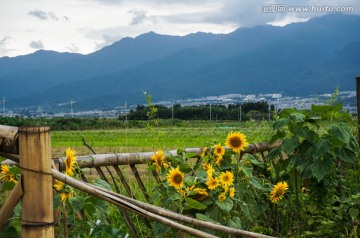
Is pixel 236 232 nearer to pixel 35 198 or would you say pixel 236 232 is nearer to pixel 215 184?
pixel 35 198

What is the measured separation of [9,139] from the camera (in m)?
1.48

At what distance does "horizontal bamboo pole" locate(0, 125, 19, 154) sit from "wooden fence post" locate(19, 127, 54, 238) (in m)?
0.06

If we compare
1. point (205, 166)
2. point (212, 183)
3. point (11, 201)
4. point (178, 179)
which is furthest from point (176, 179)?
point (11, 201)

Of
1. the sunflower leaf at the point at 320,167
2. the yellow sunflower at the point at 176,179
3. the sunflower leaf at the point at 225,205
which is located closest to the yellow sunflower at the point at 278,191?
the sunflower leaf at the point at 320,167

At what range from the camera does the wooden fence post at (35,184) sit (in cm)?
141

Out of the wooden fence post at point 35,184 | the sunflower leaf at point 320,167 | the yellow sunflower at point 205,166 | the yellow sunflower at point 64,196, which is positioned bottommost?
the sunflower leaf at point 320,167

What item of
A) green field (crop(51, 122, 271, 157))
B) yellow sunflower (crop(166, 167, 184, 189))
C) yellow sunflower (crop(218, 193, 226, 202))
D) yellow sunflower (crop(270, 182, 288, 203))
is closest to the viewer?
yellow sunflower (crop(166, 167, 184, 189))

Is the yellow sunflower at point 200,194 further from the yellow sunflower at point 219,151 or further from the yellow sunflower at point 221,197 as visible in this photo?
the yellow sunflower at point 219,151

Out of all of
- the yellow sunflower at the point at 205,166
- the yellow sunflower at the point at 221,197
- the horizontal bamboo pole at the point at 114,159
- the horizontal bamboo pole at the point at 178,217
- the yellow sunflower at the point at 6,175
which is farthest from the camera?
the horizontal bamboo pole at the point at 114,159

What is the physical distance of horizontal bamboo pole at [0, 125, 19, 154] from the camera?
57.9 inches

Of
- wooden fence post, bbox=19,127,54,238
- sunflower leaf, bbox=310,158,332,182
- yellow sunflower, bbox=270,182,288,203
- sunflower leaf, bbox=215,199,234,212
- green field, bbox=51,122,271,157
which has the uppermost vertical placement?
wooden fence post, bbox=19,127,54,238

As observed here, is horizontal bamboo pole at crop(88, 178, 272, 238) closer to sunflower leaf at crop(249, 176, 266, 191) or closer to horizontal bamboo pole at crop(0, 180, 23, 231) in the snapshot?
horizontal bamboo pole at crop(0, 180, 23, 231)

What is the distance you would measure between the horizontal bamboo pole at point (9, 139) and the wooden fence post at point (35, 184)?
55 millimetres

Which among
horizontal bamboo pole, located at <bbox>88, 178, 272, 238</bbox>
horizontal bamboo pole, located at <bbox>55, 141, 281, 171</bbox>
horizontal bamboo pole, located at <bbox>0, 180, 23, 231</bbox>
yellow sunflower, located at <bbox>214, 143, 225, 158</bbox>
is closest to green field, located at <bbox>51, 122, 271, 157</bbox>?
yellow sunflower, located at <bbox>214, 143, 225, 158</bbox>
